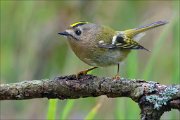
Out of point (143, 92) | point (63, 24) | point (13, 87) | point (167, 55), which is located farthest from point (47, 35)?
point (143, 92)

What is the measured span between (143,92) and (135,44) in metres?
1.51

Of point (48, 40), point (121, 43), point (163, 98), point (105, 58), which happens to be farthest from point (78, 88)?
point (48, 40)

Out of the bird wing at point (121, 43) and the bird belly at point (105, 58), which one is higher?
the bird wing at point (121, 43)

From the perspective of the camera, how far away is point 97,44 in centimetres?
387

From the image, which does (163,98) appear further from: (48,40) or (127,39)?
(48,40)

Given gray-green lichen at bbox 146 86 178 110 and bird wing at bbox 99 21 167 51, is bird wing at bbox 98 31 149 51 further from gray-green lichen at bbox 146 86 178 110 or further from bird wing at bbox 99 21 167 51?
gray-green lichen at bbox 146 86 178 110

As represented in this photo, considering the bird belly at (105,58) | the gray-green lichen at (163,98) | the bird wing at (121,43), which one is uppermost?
the bird wing at (121,43)

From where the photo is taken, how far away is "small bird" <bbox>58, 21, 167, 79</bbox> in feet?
12.1

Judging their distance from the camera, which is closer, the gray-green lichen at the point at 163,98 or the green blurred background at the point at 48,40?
the gray-green lichen at the point at 163,98

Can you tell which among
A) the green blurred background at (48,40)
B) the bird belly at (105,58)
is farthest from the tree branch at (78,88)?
the green blurred background at (48,40)

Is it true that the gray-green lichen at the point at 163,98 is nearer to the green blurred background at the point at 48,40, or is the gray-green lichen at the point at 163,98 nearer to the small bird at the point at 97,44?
the small bird at the point at 97,44

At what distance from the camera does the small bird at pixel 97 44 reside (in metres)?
3.69

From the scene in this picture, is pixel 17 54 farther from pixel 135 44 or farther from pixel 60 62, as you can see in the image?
pixel 135 44

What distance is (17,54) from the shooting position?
215 inches
